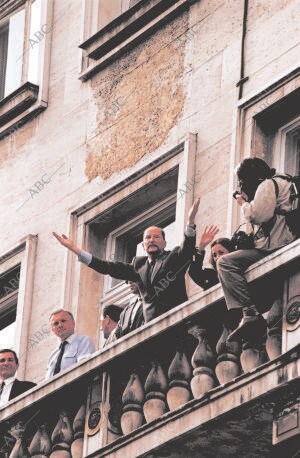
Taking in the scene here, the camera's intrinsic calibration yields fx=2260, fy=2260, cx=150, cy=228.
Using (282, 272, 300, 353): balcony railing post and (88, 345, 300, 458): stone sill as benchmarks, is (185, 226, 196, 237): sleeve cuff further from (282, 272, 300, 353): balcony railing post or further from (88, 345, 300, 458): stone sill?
(282, 272, 300, 353): balcony railing post

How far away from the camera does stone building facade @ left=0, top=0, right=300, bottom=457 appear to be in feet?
72.2

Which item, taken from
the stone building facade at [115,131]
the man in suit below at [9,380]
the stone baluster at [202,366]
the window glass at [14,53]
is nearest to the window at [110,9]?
the stone building facade at [115,131]

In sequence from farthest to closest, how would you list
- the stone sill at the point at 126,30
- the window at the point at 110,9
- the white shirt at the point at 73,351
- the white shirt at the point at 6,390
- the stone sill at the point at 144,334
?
the window at the point at 110,9
the stone sill at the point at 126,30
the white shirt at the point at 6,390
the white shirt at the point at 73,351
the stone sill at the point at 144,334

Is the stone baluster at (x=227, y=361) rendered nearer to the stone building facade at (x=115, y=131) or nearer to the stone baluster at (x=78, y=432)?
the stone building facade at (x=115, y=131)

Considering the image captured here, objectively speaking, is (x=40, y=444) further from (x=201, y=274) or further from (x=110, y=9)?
(x=110, y=9)

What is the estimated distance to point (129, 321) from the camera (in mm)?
20734

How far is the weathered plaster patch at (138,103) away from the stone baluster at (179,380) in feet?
15.5

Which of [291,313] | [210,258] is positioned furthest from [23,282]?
[291,313]

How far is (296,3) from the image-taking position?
22094mm

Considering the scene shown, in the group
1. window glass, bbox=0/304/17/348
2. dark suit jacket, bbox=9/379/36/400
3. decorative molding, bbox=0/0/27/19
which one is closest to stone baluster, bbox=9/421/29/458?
dark suit jacket, bbox=9/379/36/400

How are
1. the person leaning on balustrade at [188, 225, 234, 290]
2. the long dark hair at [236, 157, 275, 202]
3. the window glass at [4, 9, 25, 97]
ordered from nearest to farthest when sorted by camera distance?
the long dark hair at [236, 157, 275, 202], the person leaning on balustrade at [188, 225, 234, 290], the window glass at [4, 9, 25, 97]

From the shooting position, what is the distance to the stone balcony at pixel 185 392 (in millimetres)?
17859

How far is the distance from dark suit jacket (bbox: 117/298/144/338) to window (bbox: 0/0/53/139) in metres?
5.14

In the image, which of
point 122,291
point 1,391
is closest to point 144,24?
point 122,291
